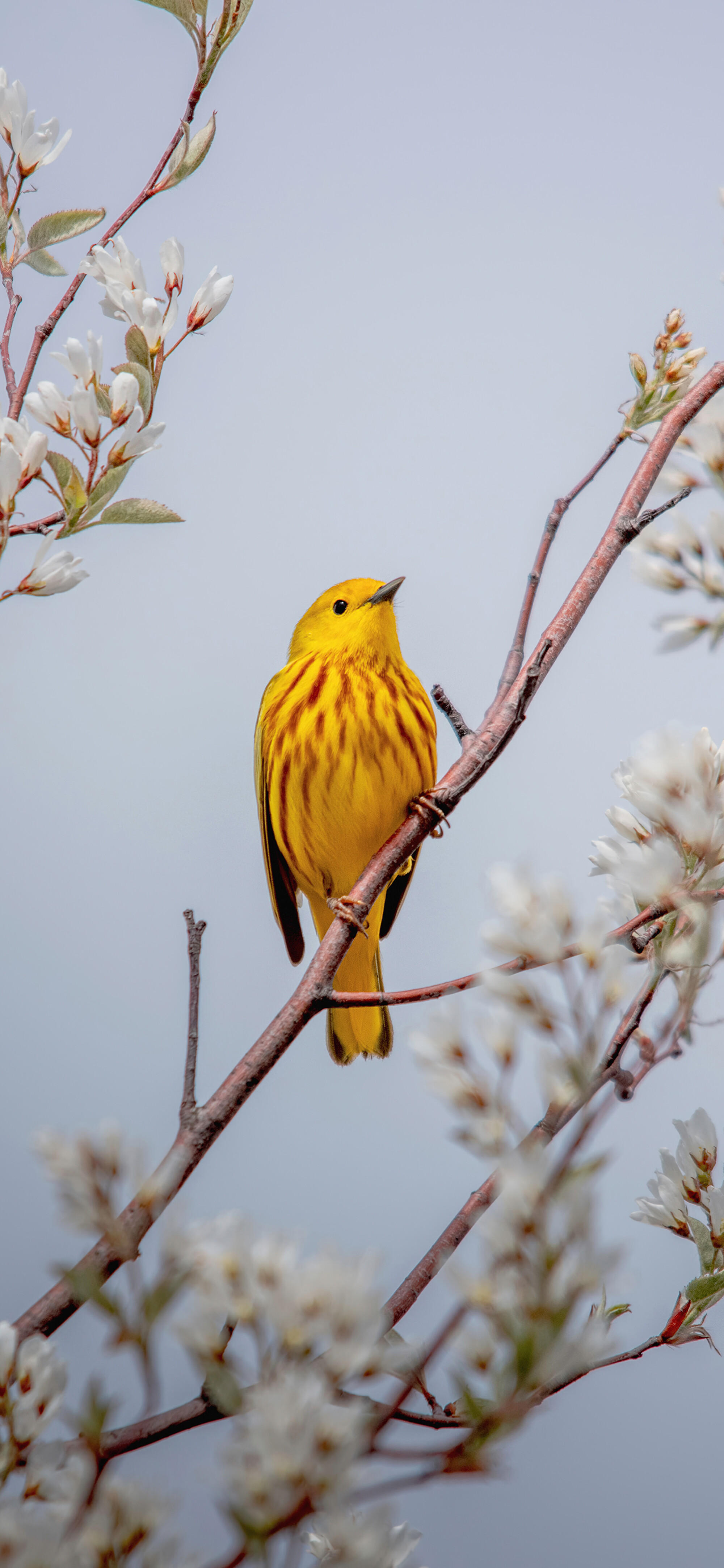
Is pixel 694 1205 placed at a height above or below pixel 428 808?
below

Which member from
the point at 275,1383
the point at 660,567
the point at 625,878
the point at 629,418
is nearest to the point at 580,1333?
the point at 275,1383

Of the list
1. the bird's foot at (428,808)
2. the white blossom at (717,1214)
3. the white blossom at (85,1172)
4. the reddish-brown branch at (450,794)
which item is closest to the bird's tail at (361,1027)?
the bird's foot at (428,808)

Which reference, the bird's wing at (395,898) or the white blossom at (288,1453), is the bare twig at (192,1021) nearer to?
the white blossom at (288,1453)

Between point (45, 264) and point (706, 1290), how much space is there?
2.68ft

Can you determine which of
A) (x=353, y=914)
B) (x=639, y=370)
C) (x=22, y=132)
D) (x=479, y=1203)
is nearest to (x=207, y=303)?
(x=22, y=132)

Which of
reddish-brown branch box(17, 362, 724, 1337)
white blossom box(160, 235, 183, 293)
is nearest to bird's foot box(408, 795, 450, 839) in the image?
reddish-brown branch box(17, 362, 724, 1337)

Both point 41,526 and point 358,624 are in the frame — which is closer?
point 41,526

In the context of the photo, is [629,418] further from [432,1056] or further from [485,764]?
[432,1056]

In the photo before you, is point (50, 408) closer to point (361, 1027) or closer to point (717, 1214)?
point (717, 1214)

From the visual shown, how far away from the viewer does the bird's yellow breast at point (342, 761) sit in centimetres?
160

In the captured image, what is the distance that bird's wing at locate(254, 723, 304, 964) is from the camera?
1745mm

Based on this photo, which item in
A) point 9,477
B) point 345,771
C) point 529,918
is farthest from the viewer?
point 345,771

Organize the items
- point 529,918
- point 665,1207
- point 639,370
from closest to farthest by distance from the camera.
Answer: point 529,918
point 665,1207
point 639,370

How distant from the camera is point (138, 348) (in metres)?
0.70
